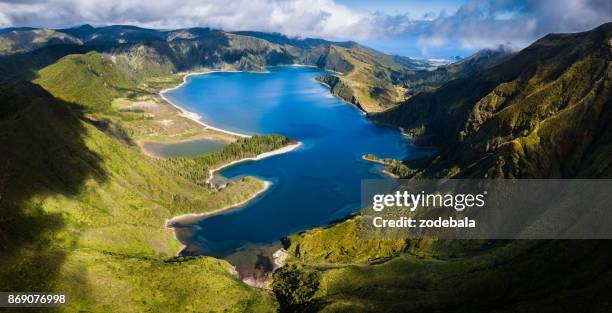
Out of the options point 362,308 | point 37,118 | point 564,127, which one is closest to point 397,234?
point 362,308

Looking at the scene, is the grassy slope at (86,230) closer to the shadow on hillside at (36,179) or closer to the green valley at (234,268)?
the shadow on hillside at (36,179)

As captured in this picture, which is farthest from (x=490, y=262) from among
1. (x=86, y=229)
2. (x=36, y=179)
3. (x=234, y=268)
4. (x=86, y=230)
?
(x=36, y=179)

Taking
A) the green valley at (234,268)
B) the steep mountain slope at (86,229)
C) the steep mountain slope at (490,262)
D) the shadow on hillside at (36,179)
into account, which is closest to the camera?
the shadow on hillside at (36,179)

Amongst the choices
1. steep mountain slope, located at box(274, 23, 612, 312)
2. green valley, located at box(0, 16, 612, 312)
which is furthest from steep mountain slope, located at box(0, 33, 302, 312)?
steep mountain slope, located at box(274, 23, 612, 312)

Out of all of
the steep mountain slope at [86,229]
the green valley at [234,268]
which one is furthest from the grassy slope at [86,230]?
the green valley at [234,268]

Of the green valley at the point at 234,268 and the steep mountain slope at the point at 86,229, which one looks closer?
the steep mountain slope at the point at 86,229

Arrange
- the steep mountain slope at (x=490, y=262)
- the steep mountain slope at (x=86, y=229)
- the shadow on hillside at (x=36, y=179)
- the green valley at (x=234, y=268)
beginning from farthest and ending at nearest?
the steep mountain slope at (x=490, y=262) < the green valley at (x=234, y=268) < the steep mountain slope at (x=86, y=229) < the shadow on hillside at (x=36, y=179)

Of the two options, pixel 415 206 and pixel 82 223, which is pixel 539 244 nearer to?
pixel 415 206
